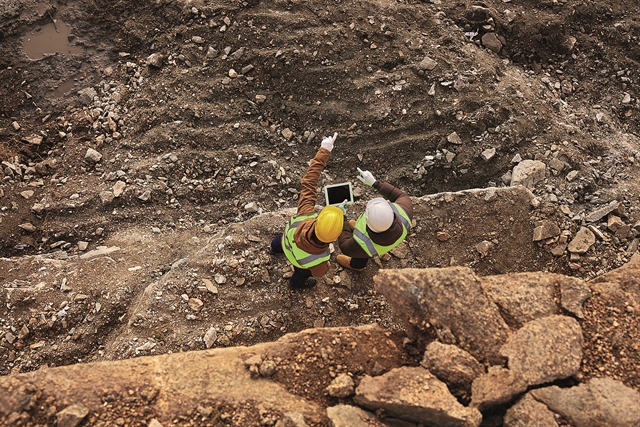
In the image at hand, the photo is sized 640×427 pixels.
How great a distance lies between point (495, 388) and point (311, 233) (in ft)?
4.81

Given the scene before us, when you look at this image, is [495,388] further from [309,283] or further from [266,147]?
[266,147]

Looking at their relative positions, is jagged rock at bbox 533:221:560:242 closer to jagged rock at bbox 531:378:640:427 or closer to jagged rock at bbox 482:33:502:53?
jagged rock at bbox 531:378:640:427

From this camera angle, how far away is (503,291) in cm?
312

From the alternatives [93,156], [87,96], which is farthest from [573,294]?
[87,96]

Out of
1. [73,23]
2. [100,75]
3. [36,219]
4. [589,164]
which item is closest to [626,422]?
[589,164]

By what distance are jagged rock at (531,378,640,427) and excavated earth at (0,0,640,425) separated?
1512mm

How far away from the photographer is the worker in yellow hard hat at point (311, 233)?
9.66 ft

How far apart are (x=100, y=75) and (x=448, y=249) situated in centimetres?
432

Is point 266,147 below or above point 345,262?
above

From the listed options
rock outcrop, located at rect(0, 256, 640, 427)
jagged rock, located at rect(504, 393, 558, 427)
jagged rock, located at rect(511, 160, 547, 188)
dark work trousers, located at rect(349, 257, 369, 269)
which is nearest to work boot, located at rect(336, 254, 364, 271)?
dark work trousers, located at rect(349, 257, 369, 269)

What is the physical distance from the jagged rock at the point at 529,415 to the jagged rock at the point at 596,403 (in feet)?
0.16

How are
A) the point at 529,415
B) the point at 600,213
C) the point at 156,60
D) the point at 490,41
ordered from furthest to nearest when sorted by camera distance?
the point at 490,41, the point at 156,60, the point at 600,213, the point at 529,415

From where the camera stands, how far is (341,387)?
8.99 ft

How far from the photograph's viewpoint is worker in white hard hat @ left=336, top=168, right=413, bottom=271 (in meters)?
3.05
